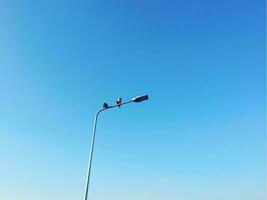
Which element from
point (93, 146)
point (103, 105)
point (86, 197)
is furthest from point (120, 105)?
point (86, 197)

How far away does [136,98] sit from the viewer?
17328mm

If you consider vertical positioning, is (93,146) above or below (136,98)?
below

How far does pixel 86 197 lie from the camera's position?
17.1m

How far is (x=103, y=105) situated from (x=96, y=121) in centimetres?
112

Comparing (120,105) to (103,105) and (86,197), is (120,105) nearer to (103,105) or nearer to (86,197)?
(103,105)

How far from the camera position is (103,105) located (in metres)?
18.9

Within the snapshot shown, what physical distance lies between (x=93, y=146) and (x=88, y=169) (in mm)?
1443

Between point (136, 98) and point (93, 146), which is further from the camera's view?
point (93, 146)

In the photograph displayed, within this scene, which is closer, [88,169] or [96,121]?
[88,169]

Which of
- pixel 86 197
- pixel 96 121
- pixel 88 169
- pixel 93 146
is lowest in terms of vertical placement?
pixel 86 197

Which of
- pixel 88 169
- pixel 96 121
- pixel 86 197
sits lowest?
pixel 86 197

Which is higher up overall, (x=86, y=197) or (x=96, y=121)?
(x=96, y=121)

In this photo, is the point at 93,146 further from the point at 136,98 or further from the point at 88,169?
the point at 136,98

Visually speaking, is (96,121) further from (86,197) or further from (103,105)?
(86,197)
